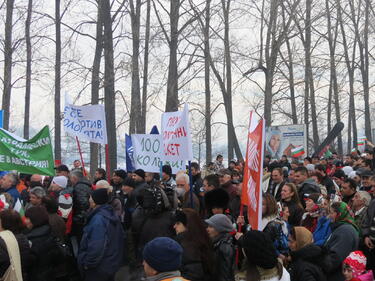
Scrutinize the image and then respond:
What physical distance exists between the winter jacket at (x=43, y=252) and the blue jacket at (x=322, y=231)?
3.10 meters

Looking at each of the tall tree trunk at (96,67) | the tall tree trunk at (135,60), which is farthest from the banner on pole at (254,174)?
the tall tree trunk at (135,60)

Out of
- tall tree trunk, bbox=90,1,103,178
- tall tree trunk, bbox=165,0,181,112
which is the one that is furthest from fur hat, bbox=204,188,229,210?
tall tree trunk, bbox=165,0,181,112

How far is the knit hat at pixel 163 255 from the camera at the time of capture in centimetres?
392

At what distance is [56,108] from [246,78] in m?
9.28

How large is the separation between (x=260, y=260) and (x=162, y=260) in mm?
869

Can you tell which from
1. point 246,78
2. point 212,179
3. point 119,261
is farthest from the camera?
point 246,78

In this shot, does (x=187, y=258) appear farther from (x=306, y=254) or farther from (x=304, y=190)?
(x=304, y=190)

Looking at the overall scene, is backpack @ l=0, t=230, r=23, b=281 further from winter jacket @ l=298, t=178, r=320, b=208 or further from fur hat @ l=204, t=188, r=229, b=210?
winter jacket @ l=298, t=178, r=320, b=208

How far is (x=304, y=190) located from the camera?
29.8 feet

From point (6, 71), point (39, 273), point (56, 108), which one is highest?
point (6, 71)

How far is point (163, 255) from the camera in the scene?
3926mm

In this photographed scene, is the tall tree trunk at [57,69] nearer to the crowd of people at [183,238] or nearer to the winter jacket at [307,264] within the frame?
the crowd of people at [183,238]

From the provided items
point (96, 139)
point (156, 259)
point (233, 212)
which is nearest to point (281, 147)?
point (96, 139)

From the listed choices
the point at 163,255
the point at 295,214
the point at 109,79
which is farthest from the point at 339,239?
the point at 109,79
